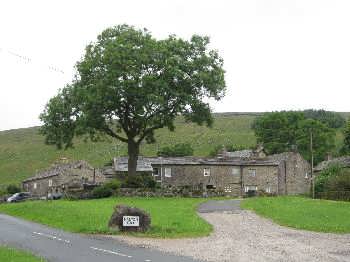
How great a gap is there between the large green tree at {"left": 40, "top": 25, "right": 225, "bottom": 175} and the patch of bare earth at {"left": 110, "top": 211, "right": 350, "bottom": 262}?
99.7 feet

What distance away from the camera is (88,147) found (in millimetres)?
157625

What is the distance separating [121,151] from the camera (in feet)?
482

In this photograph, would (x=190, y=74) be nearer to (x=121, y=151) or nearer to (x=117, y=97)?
(x=117, y=97)

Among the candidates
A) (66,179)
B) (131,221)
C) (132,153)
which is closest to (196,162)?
(132,153)

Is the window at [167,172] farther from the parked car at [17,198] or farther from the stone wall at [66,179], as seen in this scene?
the parked car at [17,198]

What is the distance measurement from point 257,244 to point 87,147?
136194 mm

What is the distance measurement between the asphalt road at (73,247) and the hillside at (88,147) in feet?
299

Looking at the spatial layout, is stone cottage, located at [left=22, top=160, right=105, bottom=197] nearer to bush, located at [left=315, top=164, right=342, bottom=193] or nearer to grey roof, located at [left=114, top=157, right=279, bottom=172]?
grey roof, located at [left=114, top=157, right=279, bottom=172]

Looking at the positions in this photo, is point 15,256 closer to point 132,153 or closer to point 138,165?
point 132,153

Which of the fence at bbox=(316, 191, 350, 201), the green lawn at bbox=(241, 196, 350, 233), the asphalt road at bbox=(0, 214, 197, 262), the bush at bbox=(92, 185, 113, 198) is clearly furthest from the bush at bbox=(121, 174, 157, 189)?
the asphalt road at bbox=(0, 214, 197, 262)

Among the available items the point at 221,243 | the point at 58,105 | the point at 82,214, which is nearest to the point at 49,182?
the point at 58,105

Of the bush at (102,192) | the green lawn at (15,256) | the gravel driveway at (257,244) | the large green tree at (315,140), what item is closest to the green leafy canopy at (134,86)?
the bush at (102,192)

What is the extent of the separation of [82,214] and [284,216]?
1337 centimetres

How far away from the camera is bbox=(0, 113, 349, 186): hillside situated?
134 meters
